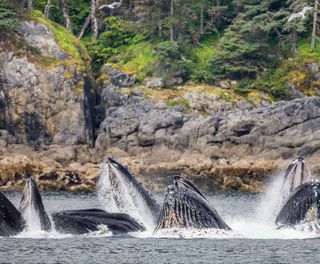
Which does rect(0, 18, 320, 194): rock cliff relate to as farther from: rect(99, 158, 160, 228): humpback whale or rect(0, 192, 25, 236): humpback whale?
rect(0, 192, 25, 236): humpback whale

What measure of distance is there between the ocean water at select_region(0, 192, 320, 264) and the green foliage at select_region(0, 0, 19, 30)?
4638 centimetres

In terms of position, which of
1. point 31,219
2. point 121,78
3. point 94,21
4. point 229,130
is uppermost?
point 94,21

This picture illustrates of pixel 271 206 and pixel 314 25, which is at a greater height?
pixel 314 25

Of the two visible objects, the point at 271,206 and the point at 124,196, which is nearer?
the point at 124,196

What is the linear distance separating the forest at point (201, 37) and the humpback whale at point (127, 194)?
4371 cm

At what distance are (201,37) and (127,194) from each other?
173 feet

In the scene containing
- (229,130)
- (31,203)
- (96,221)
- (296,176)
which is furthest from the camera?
(229,130)

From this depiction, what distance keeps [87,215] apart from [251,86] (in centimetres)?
4561

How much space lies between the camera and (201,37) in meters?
82.9

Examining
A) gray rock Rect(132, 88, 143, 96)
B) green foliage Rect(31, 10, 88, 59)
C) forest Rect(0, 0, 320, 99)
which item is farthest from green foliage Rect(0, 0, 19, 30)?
gray rock Rect(132, 88, 143, 96)

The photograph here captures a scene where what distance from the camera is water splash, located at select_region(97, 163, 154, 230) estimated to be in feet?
103

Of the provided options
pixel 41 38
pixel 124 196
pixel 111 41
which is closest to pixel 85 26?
pixel 111 41

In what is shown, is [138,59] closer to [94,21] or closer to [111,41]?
[111,41]

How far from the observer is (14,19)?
76.7 m
